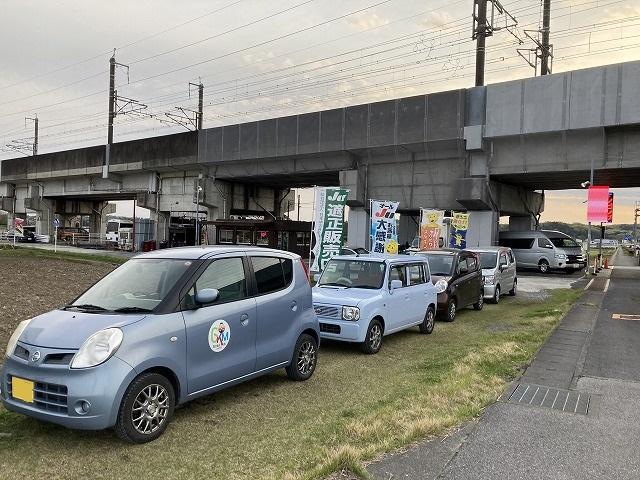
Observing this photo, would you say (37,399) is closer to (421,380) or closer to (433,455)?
(433,455)

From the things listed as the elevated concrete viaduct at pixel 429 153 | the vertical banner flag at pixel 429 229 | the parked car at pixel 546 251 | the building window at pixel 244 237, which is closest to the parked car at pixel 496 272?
the vertical banner flag at pixel 429 229

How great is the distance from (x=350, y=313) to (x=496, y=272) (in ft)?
29.1

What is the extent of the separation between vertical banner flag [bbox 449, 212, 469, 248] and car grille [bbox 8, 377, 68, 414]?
76.1ft

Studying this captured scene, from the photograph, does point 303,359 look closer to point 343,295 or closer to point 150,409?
point 343,295

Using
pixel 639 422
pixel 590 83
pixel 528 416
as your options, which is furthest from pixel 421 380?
pixel 590 83

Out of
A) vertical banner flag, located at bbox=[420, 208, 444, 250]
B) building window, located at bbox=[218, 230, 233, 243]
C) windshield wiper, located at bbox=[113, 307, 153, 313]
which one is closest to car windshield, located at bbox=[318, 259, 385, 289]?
windshield wiper, located at bbox=[113, 307, 153, 313]

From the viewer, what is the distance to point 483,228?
28344mm

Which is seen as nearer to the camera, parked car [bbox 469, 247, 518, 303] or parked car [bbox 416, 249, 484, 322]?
parked car [bbox 416, 249, 484, 322]

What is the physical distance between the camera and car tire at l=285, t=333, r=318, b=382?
6.18 m

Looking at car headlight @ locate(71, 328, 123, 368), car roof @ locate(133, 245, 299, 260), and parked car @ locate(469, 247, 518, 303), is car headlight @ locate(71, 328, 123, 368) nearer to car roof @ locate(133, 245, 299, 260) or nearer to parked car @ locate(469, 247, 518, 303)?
car roof @ locate(133, 245, 299, 260)

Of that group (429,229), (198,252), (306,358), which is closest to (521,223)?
(429,229)

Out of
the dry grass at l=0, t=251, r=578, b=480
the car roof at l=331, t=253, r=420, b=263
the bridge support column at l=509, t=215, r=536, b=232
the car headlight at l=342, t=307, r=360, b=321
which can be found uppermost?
the bridge support column at l=509, t=215, r=536, b=232

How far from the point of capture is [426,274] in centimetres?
1021

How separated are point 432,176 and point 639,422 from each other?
2583 centimetres
